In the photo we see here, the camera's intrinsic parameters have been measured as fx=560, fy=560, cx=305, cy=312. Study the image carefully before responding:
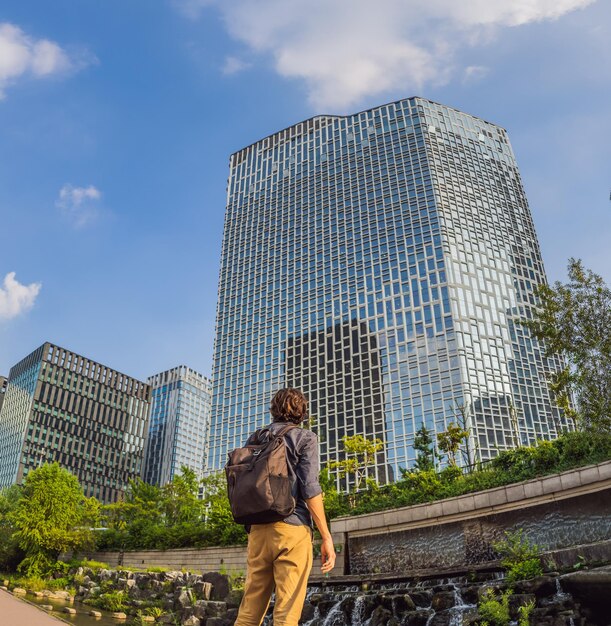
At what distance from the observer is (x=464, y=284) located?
75000mm

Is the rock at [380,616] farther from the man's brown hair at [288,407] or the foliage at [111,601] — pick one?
the man's brown hair at [288,407]

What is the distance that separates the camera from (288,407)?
477 centimetres

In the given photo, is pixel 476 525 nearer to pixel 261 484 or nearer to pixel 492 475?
pixel 492 475

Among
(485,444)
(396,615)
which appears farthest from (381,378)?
(396,615)

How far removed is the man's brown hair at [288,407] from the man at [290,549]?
0.69 ft

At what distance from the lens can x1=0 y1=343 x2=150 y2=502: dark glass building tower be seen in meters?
108

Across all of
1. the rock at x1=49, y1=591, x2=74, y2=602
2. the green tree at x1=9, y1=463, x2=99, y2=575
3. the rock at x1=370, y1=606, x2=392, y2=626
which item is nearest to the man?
the rock at x1=370, y1=606, x2=392, y2=626

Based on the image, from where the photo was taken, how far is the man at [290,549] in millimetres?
4086

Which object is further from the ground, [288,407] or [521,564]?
[288,407]

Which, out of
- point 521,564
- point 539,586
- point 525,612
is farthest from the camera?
point 521,564

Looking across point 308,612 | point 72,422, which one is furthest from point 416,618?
point 72,422

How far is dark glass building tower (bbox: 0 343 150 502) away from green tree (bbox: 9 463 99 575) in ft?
237

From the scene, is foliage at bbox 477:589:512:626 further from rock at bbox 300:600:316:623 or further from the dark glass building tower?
the dark glass building tower

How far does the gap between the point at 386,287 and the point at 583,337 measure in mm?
59204
